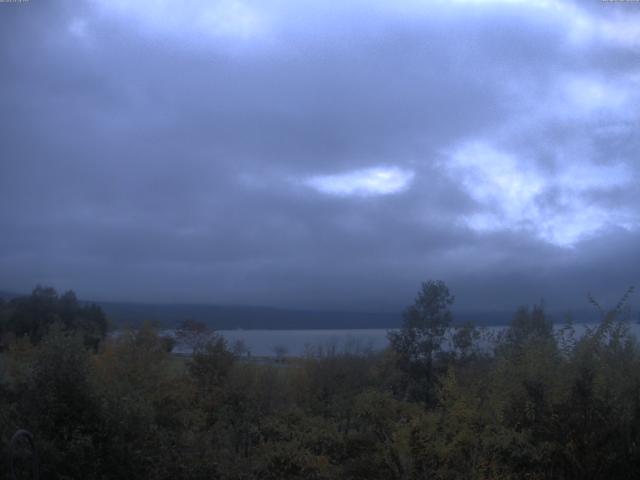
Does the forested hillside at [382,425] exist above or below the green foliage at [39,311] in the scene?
below

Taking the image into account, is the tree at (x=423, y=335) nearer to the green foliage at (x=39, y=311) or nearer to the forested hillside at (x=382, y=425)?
the forested hillside at (x=382, y=425)

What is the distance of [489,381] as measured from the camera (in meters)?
13.8

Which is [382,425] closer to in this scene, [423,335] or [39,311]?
[423,335]

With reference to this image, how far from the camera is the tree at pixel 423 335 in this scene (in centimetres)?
2719

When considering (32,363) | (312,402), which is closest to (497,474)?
(32,363)

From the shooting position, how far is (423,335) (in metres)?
27.3

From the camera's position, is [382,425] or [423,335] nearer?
[382,425]

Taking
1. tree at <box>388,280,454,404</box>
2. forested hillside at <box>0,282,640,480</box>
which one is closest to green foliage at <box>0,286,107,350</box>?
tree at <box>388,280,454,404</box>

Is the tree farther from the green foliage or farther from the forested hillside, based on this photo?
the green foliage

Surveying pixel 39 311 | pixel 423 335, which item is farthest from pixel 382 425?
pixel 39 311

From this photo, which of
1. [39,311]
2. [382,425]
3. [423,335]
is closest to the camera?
[382,425]

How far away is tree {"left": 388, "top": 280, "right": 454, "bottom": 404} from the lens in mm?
27188

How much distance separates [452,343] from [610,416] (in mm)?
15812

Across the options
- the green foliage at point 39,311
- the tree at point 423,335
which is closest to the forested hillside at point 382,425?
the tree at point 423,335
